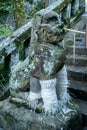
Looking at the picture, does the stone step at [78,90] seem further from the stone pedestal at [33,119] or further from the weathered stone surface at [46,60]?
the weathered stone surface at [46,60]

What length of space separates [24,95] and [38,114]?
0.29m

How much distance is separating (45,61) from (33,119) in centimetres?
71

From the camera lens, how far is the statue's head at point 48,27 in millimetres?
2633

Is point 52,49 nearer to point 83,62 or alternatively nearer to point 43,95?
point 43,95

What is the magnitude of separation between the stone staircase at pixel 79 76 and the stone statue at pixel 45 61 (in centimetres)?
81

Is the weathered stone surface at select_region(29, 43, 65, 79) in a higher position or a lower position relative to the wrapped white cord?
higher

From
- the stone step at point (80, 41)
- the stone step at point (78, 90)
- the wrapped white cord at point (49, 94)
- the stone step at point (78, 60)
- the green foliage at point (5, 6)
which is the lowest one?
the stone step at point (78, 90)

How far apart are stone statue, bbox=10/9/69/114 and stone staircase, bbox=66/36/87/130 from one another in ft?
2.65

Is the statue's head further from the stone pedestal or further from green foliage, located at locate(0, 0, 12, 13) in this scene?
green foliage, located at locate(0, 0, 12, 13)

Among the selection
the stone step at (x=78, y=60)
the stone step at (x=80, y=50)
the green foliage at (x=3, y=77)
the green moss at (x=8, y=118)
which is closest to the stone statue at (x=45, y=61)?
the green moss at (x=8, y=118)

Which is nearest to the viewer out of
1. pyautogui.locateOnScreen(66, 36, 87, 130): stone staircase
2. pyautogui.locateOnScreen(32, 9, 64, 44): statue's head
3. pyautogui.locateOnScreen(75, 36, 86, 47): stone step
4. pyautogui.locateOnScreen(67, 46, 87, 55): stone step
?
pyautogui.locateOnScreen(32, 9, 64, 44): statue's head

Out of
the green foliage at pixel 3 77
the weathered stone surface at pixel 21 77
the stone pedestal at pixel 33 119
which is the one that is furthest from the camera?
the green foliage at pixel 3 77

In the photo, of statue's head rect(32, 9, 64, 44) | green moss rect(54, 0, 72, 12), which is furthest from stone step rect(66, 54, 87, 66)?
statue's head rect(32, 9, 64, 44)

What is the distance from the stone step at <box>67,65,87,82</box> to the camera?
4.08 metres
